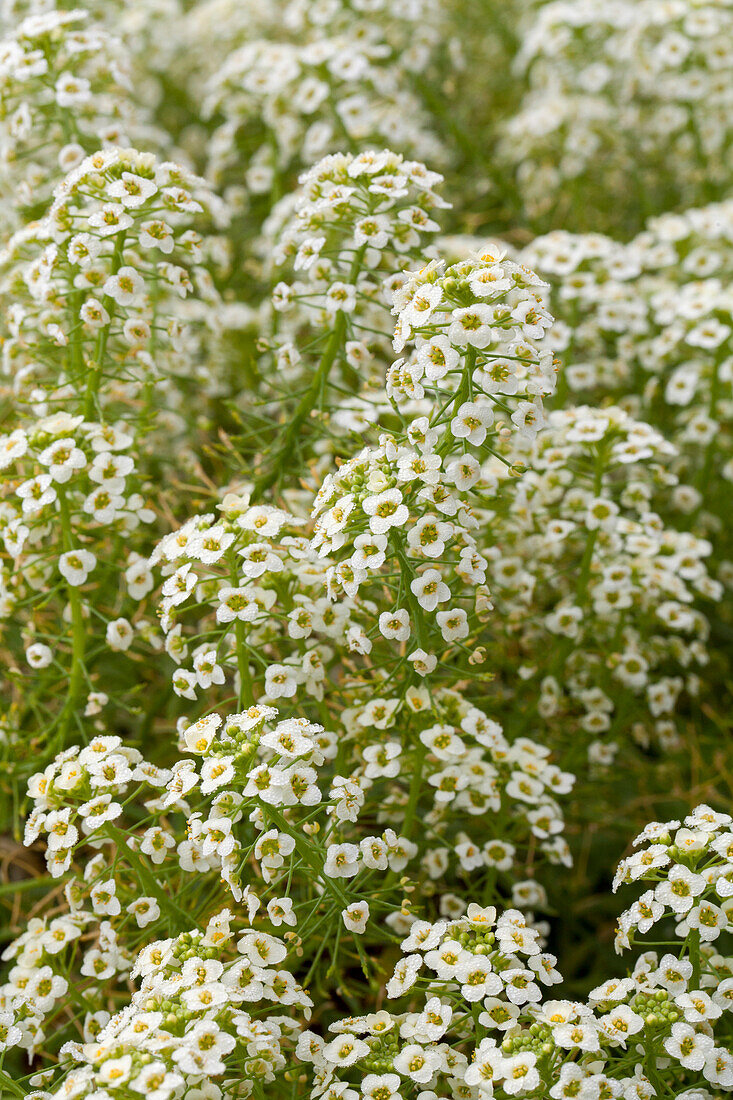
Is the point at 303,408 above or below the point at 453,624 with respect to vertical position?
above

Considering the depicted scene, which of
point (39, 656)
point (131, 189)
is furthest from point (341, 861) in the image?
point (131, 189)

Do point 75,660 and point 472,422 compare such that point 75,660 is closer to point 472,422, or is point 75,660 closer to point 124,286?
point 124,286

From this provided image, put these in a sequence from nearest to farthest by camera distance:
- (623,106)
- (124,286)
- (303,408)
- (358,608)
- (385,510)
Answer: (385,510), (358,608), (124,286), (303,408), (623,106)

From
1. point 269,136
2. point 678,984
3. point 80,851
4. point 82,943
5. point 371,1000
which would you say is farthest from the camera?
point 269,136

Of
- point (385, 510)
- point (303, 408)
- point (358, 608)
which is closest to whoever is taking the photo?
point (385, 510)

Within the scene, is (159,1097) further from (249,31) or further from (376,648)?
(249,31)

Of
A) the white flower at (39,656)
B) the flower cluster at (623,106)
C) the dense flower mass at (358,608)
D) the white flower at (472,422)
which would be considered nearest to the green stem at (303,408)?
the dense flower mass at (358,608)

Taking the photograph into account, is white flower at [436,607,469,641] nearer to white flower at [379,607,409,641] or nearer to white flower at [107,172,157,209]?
white flower at [379,607,409,641]

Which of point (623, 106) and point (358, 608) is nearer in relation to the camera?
point (358, 608)

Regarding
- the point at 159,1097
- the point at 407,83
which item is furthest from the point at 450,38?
the point at 159,1097
